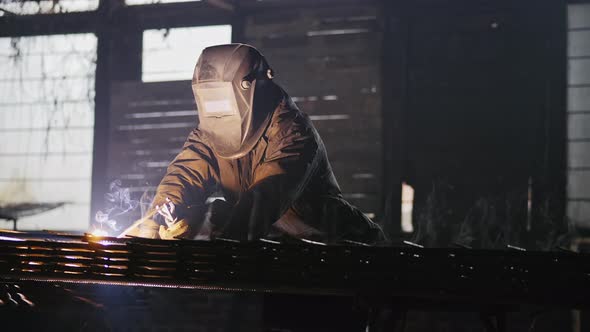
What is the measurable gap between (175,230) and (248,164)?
0.59 metres

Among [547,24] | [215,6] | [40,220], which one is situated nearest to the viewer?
[547,24]

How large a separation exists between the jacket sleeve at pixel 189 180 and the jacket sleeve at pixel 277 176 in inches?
14.2

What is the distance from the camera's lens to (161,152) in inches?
362

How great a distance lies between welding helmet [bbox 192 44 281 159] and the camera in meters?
4.89

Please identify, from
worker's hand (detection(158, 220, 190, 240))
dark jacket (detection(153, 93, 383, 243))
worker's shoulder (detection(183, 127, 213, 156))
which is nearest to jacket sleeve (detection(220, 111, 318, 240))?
dark jacket (detection(153, 93, 383, 243))

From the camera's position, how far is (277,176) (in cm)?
467

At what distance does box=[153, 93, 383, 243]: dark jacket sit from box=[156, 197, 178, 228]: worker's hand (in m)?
0.04

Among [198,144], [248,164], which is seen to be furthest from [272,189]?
[198,144]

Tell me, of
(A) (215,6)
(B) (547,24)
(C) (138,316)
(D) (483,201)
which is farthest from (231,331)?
(B) (547,24)

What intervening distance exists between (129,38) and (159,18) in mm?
411

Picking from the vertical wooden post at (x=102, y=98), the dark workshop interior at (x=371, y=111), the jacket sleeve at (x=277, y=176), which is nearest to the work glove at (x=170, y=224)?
the jacket sleeve at (x=277, y=176)

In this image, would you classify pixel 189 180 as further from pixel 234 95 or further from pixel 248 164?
pixel 234 95

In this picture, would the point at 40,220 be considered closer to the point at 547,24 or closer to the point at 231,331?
the point at 231,331

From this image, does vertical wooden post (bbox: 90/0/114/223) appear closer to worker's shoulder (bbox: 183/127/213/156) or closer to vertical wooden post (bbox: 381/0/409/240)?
vertical wooden post (bbox: 381/0/409/240)
